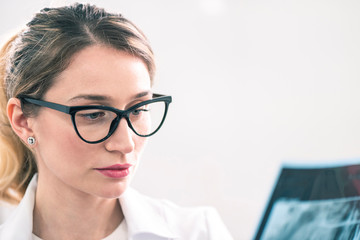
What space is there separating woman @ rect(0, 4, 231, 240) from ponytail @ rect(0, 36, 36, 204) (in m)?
0.05

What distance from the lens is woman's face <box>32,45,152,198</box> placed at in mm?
942

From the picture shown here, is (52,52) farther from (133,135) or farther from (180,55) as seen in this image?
(180,55)

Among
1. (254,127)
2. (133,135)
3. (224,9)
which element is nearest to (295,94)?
(254,127)

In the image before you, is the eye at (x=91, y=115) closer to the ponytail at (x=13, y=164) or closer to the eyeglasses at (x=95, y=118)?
the eyeglasses at (x=95, y=118)

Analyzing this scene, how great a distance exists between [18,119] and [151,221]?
0.48m

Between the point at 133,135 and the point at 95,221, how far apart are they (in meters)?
0.30

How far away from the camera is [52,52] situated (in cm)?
98

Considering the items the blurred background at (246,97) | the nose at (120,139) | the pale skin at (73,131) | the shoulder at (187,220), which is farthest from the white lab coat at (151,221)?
the blurred background at (246,97)

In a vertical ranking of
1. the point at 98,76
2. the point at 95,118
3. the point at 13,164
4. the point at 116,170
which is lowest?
the point at 13,164

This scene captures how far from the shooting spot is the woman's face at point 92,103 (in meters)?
0.94

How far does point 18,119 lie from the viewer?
1042 mm

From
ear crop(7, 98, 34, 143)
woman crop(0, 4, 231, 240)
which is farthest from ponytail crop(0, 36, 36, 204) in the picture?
ear crop(7, 98, 34, 143)

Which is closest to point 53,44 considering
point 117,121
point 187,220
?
point 117,121

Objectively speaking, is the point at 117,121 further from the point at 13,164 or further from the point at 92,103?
the point at 13,164
